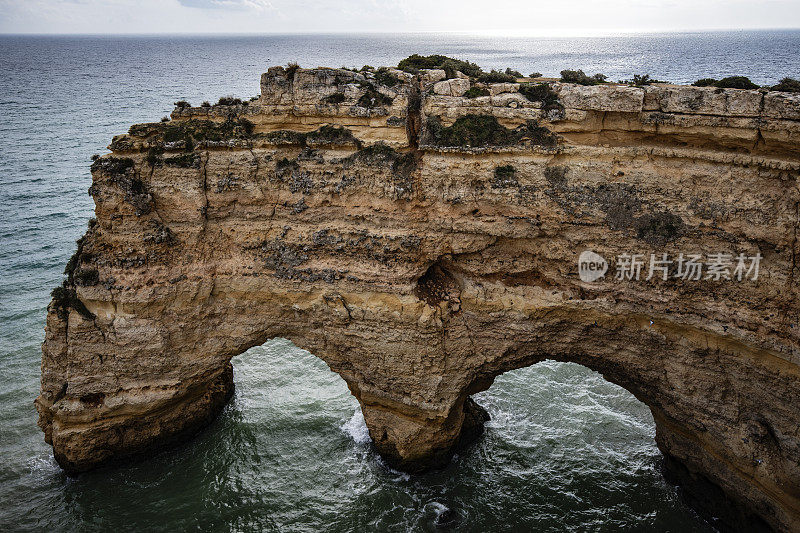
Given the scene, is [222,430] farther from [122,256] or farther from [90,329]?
[122,256]

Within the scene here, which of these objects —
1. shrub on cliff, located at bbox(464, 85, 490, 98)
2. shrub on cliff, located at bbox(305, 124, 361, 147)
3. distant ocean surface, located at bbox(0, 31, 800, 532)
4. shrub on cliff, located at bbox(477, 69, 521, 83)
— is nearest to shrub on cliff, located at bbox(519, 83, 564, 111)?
shrub on cliff, located at bbox(464, 85, 490, 98)

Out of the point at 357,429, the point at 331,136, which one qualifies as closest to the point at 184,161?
the point at 331,136

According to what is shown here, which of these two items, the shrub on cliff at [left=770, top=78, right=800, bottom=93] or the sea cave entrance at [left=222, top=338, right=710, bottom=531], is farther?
the sea cave entrance at [left=222, top=338, right=710, bottom=531]

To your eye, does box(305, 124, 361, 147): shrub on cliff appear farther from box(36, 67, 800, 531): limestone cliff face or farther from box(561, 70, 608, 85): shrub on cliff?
box(561, 70, 608, 85): shrub on cliff

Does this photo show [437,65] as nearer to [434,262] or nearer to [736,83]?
[434,262]

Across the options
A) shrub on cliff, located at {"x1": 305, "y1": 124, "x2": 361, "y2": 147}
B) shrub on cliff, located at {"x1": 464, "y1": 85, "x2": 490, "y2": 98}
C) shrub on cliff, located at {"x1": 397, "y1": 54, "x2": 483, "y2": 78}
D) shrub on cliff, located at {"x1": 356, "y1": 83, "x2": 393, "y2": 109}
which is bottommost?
shrub on cliff, located at {"x1": 305, "y1": 124, "x2": 361, "y2": 147}

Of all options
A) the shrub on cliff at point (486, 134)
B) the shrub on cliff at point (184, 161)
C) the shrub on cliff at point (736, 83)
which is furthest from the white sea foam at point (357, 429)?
the shrub on cliff at point (736, 83)

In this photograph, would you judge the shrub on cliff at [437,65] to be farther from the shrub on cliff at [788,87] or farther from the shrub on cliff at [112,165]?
the shrub on cliff at [112,165]
